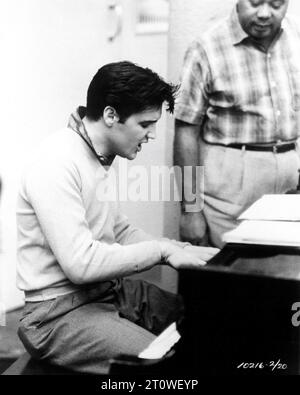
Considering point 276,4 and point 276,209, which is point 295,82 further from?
point 276,209

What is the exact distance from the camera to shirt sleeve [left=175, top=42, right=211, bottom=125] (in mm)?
1710

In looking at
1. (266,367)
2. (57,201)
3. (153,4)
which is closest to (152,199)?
(153,4)

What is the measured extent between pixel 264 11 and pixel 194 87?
0.99ft

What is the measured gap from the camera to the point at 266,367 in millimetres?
1006

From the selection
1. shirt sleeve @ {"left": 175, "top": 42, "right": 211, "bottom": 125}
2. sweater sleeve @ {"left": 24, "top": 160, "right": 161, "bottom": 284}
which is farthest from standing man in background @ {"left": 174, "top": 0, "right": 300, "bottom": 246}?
sweater sleeve @ {"left": 24, "top": 160, "right": 161, "bottom": 284}

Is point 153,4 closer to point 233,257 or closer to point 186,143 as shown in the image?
point 186,143

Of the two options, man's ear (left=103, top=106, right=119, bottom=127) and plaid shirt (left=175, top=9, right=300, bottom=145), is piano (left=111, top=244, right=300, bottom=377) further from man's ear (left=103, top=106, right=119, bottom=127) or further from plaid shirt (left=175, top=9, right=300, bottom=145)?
plaid shirt (left=175, top=9, right=300, bottom=145)

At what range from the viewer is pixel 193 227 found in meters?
1.79

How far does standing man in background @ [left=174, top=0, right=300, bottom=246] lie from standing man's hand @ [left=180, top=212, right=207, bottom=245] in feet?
0.16

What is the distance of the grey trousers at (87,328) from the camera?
1141 mm

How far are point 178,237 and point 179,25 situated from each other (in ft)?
2.27

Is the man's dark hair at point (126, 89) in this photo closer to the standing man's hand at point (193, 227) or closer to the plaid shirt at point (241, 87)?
the plaid shirt at point (241, 87)

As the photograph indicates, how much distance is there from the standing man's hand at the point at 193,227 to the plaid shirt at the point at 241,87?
26 centimetres

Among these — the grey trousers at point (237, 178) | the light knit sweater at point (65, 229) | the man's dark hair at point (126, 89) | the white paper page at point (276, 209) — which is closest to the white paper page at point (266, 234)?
the white paper page at point (276, 209)
